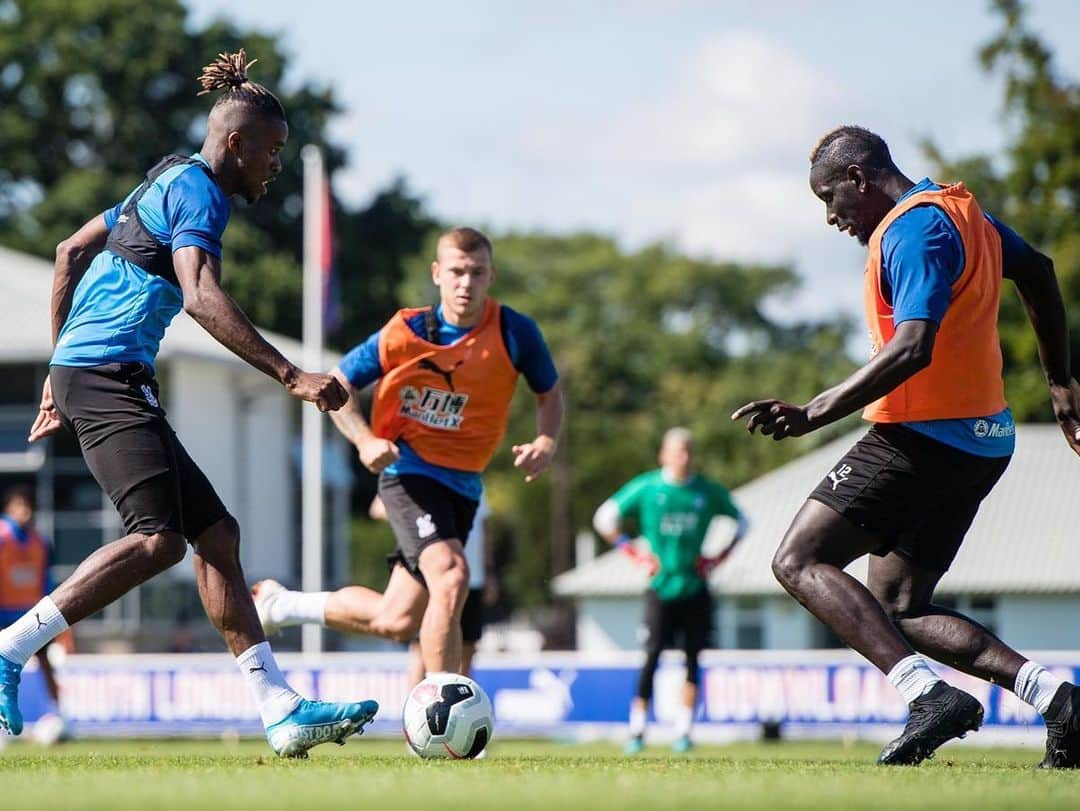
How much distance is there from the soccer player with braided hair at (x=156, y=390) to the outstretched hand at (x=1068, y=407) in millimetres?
3121

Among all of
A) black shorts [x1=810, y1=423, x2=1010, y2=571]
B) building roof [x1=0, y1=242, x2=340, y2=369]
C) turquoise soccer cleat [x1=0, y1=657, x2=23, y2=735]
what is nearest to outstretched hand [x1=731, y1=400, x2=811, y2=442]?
black shorts [x1=810, y1=423, x2=1010, y2=571]

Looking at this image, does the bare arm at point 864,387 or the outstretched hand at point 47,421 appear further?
the outstretched hand at point 47,421

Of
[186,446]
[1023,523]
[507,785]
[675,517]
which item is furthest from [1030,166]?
[507,785]

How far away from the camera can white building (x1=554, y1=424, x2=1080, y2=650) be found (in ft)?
132

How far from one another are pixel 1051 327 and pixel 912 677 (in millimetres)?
1819

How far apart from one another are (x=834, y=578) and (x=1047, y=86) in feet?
137

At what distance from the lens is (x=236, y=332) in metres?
6.41

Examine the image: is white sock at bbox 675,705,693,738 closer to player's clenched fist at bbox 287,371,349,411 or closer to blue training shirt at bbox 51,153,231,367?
blue training shirt at bbox 51,153,231,367

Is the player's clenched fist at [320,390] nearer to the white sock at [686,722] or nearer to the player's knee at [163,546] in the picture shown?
the player's knee at [163,546]

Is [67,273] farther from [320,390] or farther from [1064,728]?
[1064,728]

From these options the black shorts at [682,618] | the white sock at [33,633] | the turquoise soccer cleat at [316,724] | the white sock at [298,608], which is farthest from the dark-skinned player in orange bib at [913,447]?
the black shorts at [682,618]

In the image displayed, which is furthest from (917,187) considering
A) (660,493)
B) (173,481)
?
(660,493)

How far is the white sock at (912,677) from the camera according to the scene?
21.5ft

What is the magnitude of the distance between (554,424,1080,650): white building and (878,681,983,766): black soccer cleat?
32933 millimetres
